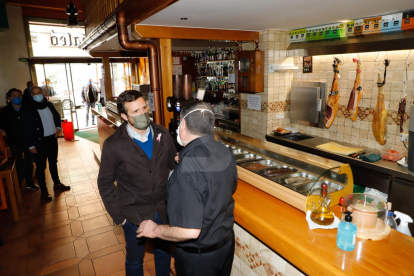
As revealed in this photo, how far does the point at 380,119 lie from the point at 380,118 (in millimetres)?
13

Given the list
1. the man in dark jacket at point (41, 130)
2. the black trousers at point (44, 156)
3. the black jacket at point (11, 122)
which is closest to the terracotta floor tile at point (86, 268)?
the man in dark jacket at point (41, 130)

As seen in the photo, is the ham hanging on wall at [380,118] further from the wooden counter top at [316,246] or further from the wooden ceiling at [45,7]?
the wooden ceiling at [45,7]

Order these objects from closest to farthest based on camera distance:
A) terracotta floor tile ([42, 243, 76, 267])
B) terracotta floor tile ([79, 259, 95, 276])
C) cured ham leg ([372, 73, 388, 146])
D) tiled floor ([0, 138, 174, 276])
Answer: terracotta floor tile ([79, 259, 95, 276]), tiled floor ([0, 138, 174, 276]), terracotta floor tile ([42, 243, 76, 267]), cured ham leg ([372, 73, 388, 146])

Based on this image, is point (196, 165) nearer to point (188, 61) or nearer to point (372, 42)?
point (372, 42)

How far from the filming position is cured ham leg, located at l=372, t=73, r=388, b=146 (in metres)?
3.50

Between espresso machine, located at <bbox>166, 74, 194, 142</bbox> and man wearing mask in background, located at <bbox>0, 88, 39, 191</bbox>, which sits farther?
man wearing mask in background, located at <bbox>0, 88, 39, 191</bbox>

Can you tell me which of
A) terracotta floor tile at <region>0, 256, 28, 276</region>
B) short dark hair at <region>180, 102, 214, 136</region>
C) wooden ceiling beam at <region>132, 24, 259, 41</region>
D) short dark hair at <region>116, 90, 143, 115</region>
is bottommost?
terracotta floor tile at <region>0, 256, 28, 276</region>

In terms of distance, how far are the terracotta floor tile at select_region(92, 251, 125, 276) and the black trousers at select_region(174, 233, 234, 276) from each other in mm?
1572

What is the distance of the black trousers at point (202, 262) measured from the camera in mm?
1684

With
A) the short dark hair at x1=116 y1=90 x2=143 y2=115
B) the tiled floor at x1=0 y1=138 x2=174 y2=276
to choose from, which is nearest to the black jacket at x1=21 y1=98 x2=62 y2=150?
the tiled floor at x1=0 y1=138 x2=174 y2=276

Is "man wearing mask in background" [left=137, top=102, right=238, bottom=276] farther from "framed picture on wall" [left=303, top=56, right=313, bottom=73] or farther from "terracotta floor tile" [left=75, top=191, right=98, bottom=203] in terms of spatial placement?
"framed picture on wall" [left=303, top=56, right=313, bottom=73]

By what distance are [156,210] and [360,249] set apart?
149cm

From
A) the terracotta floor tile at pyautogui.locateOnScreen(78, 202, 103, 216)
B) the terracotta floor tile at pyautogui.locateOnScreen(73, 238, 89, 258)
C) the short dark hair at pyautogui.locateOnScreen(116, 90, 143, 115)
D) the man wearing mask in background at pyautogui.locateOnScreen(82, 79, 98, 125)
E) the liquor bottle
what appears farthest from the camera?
the man wearing mask in background at pyautogui.locateOnScreen(82, 79, 98, 125)

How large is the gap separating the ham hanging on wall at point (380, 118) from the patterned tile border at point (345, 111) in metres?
0.15
